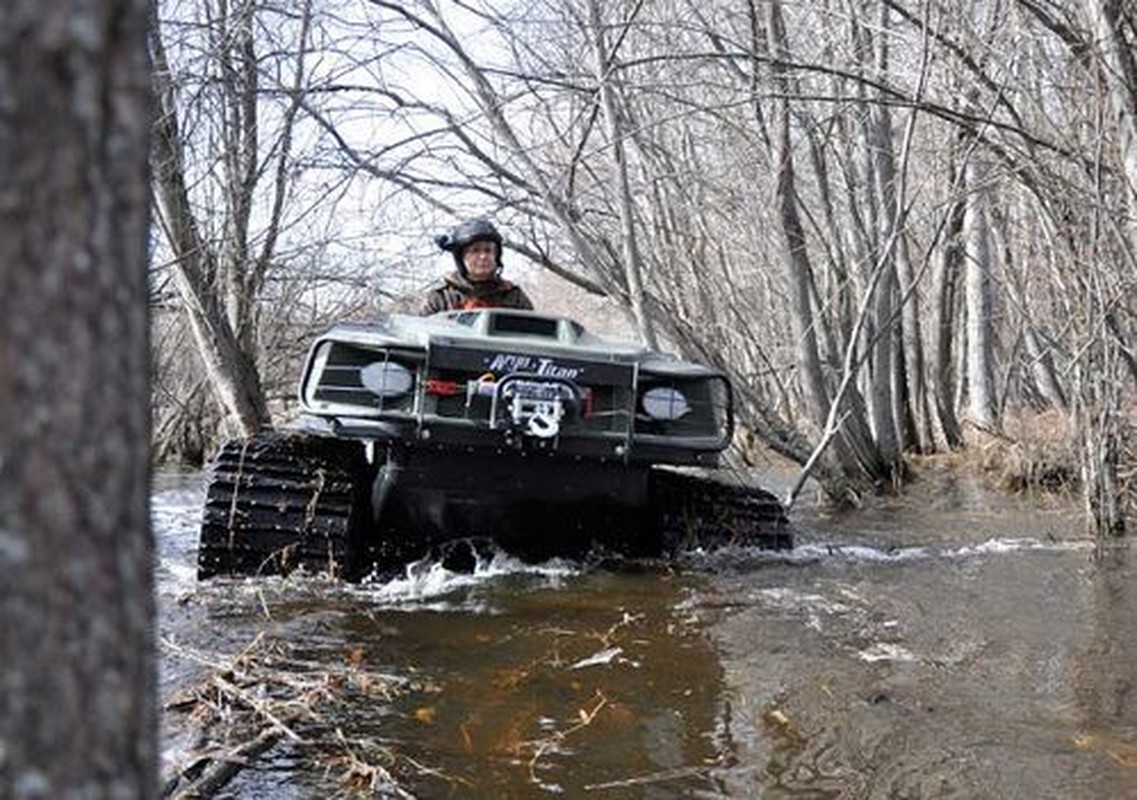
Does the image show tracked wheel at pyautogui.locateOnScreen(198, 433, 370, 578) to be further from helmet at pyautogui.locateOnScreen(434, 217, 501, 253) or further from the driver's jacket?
helmet at pyautogui.locateOnScreen(434, 217, 501, 253)

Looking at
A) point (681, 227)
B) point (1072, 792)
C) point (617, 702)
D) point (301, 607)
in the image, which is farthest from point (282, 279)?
point (1072, 792)

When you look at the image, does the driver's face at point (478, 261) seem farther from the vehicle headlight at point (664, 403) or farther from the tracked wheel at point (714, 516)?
the vehicle headlight at point (664, 403)

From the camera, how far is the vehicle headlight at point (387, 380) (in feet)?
19.0

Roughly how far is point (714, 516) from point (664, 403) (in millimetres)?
916

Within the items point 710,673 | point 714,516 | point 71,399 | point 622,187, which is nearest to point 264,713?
point 710,673

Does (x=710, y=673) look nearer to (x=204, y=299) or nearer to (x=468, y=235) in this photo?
(x=468, y=235)

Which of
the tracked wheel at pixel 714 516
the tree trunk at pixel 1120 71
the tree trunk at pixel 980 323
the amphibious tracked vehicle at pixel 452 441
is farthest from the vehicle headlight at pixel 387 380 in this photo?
the tree trunk at pixel 980 323

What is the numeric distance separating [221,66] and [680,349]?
12.8ft

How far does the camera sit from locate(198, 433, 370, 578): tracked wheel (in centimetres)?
583

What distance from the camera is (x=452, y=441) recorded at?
5695 millimetres

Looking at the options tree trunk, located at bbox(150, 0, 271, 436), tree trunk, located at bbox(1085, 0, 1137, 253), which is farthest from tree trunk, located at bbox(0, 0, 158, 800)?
tree trunk, located at bbox(150, 0, 271, 436)

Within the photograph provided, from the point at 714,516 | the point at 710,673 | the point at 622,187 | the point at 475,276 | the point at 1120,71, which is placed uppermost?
the point at 622,187

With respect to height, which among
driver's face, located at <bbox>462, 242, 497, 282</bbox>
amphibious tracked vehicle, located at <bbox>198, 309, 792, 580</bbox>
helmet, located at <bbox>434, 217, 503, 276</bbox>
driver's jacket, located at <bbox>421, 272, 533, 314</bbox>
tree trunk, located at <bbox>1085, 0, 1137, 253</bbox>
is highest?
tree trunk, located at <bbox>1085, 0, 1137, 253</bbox>

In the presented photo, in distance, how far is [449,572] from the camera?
628 cm
